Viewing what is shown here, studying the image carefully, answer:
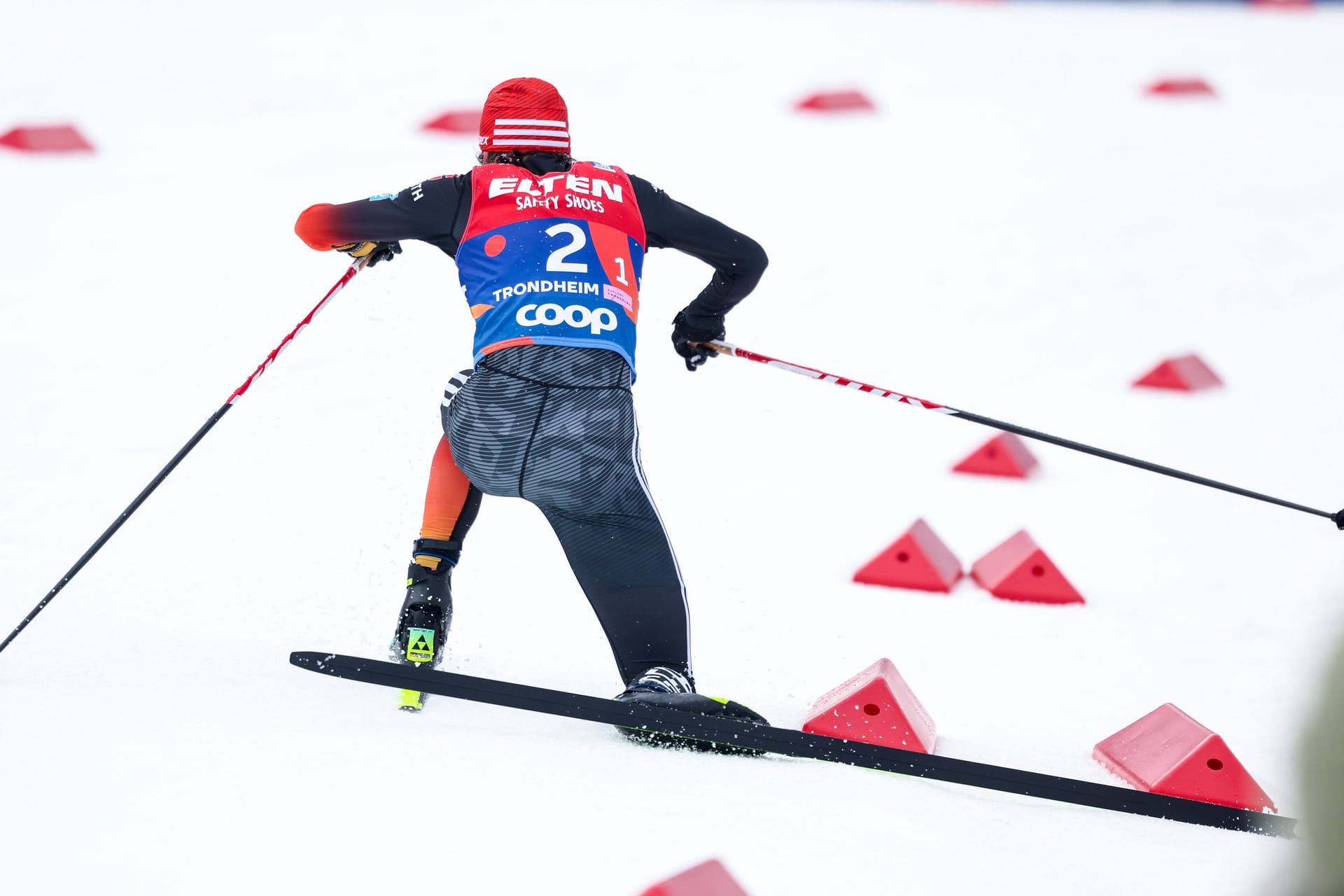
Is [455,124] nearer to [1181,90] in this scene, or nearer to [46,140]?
[46,140]

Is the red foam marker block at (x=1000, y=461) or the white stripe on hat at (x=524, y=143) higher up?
the white stripe on hat at (x=524, y=143)

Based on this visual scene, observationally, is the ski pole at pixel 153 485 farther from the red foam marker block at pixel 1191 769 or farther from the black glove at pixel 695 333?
the red foam marker block at pixel 1191 769

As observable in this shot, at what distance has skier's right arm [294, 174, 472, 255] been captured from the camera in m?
3.30

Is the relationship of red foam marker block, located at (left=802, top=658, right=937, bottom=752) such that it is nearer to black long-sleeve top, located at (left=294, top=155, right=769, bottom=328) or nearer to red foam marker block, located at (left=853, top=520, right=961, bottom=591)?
black long-sleeve top, located at (left=294, top=155, right=769, bottom=328)

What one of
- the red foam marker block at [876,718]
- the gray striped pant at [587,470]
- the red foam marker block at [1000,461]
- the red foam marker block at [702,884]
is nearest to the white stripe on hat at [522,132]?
the gray striped pant at [587,470]

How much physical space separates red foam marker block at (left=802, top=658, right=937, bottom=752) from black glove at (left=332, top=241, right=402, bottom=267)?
4.93 ft

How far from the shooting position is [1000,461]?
550 cm

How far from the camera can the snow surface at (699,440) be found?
2.70 metres

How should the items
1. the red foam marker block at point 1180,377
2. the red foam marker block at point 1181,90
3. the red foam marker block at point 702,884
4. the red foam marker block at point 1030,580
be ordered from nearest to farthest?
the red foam marker block at point 702,884
the red foam marker block at point 1030,580
the red foam marker block at point 1180,377
the red foam marker block at point 1181,90

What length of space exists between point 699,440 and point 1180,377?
2.02 metres

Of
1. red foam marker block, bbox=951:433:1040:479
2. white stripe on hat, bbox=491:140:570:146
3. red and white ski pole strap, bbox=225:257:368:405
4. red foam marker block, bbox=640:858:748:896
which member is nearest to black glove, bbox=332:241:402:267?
red and white ski pole strap, bbox=225:257:368:405

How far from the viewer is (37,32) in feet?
28.1

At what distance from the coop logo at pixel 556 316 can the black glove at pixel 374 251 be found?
48 cm

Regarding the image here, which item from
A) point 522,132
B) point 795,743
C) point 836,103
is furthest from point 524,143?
point 836,103
